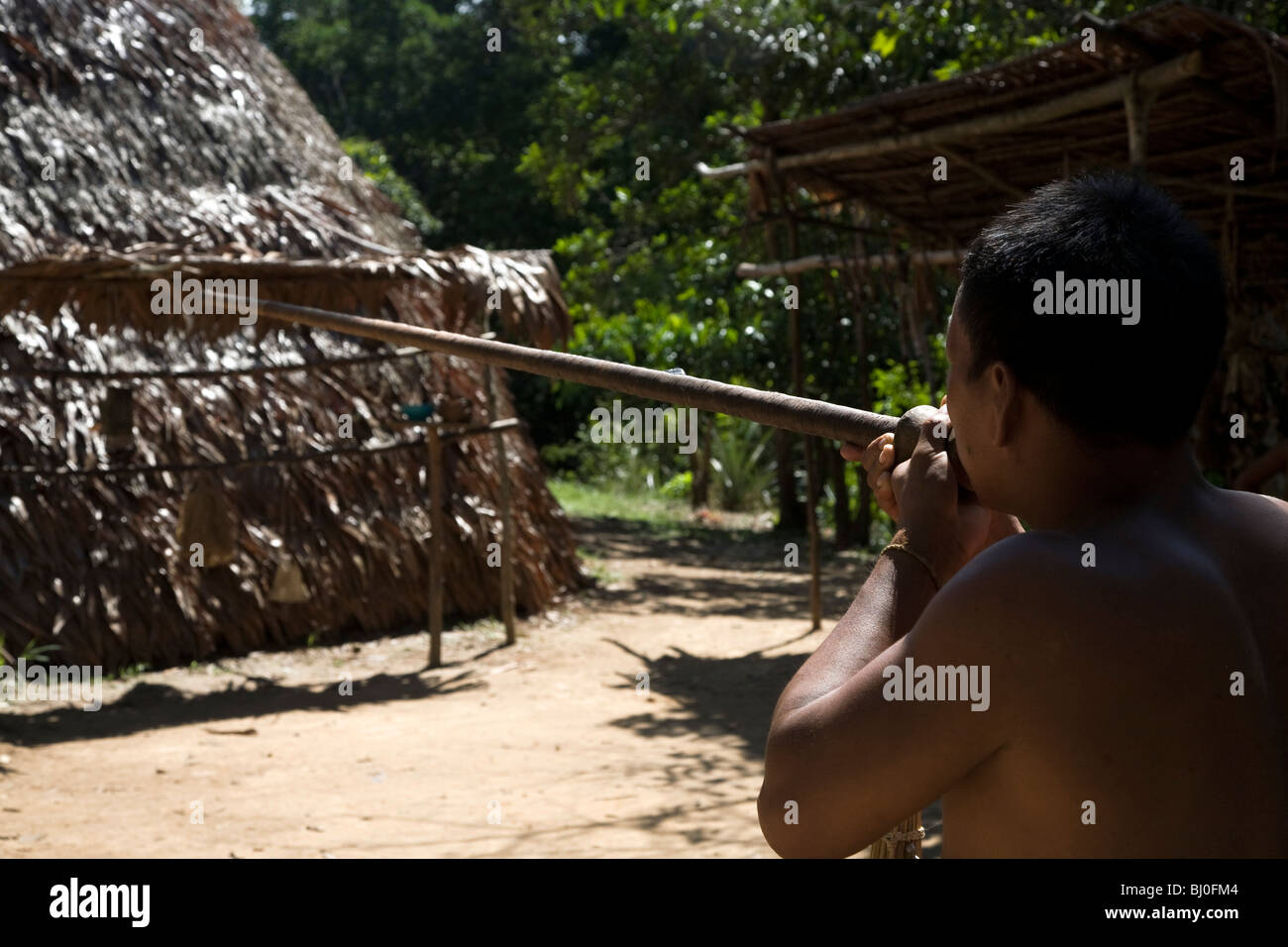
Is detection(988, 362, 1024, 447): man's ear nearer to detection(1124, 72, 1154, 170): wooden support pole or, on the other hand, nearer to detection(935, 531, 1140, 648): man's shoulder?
detection(935, 531, 1140, 648): man's shoulder

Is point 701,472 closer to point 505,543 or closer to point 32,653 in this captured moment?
point 505,543

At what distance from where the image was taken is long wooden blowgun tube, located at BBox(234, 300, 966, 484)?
1.59 meters

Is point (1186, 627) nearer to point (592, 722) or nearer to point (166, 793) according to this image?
point (166, 793)

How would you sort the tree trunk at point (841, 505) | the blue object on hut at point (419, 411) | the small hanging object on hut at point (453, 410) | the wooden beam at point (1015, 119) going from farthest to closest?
the tree trunk at point (841, 505) → the small hanging object on hut at point (453, 410) → the blue object on hut at point (419, 411) → the wooden beam at point (1015, 119)

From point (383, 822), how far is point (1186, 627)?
374 centimetres

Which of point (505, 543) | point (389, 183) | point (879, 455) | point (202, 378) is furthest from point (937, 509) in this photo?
point (389, 183)

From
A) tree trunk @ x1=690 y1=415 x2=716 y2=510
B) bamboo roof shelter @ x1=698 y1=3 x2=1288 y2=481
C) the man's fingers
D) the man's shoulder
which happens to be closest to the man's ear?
the man's shoulder

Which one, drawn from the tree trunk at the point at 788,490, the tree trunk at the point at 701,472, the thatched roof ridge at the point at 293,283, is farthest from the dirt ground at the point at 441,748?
the tree trunk at the point at 701,472

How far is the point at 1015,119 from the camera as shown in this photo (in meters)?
5.36

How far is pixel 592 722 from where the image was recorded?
5926mm

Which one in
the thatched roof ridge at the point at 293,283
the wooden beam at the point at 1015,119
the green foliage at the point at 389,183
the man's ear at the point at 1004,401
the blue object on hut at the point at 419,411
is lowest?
the man's ear at the point at 1004,401

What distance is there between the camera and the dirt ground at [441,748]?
4227mm

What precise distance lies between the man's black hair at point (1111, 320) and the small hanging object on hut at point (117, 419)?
20.6 feet

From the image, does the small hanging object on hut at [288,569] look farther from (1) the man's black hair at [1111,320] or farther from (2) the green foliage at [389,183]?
(2) the green foliage at [389,183]
